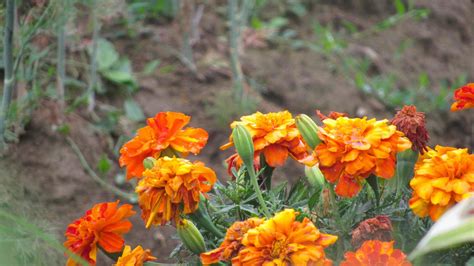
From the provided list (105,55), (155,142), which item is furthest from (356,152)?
(105,55)

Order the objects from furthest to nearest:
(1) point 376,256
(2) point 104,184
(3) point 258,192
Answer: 1. (2) point 104,184
2. (3) point 258,192
3. (1) point 376,256

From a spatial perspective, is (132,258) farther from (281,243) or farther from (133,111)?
(133,111)

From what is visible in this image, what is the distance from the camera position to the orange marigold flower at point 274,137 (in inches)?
45.9

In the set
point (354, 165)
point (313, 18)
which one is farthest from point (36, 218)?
point (313, 18)

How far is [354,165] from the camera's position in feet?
3.46

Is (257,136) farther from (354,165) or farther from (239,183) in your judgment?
(354,165)

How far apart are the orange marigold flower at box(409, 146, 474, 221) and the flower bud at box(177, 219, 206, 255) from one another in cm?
30

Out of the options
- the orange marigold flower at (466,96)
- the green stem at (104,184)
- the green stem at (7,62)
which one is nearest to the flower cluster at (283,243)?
the orange marigold flower at (466,96)

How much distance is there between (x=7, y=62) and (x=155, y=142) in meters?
0.75

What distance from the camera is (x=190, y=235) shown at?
1082 mm

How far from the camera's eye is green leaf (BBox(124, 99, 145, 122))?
2.53 m

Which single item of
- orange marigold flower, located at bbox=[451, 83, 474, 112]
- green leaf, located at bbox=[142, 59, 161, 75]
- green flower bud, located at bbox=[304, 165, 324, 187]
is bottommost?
green leaf, located at bbox=[142, 59, 161, 75]

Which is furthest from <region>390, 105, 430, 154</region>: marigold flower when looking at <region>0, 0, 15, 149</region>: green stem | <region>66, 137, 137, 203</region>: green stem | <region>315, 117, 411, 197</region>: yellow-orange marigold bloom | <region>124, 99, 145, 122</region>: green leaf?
<region>124, 99, 145, 122</region>: green leaf

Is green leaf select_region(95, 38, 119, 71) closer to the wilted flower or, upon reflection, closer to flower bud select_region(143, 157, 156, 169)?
flower bud select_region(143, 157, 156, 169)
